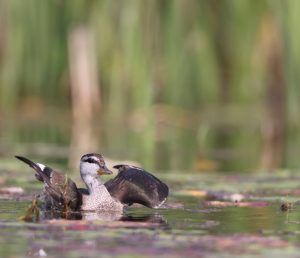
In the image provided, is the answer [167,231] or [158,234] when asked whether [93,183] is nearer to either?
[167,231]

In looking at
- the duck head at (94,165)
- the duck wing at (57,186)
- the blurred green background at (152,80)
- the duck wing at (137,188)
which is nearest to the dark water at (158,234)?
the duck wing at (137,188)

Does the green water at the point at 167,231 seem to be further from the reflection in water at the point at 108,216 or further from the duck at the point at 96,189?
the duck at the point at 96,189

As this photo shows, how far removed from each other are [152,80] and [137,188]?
7.36 metres

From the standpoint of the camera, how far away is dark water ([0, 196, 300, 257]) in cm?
644

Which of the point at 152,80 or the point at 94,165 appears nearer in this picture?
the point at 94,165

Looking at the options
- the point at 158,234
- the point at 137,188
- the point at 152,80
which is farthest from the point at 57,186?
the point at 152,80

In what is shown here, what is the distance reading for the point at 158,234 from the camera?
7.10 meters

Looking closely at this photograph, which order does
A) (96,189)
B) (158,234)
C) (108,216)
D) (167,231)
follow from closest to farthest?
(158,234) → (167,231) → (108,216) → (96,189)

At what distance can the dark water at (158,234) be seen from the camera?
6438 millimetres

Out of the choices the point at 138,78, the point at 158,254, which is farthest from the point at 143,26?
the point at 158,254

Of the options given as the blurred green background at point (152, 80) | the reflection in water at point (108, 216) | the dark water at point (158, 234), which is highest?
the blurred green background at point (152, 80)

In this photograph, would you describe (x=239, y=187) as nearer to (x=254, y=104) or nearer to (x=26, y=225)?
(x=26, y=225)

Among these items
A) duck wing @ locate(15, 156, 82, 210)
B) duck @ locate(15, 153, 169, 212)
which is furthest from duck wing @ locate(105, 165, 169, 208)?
duck wing @ locate(15, 156, 82, 210)

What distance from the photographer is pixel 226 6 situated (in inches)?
727
